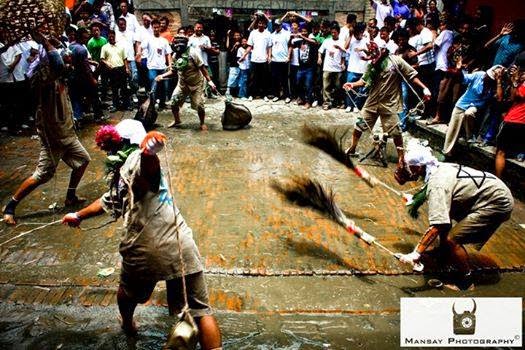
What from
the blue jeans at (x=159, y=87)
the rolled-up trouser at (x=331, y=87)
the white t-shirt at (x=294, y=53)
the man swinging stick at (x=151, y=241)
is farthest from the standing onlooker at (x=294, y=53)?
the man swinging stick at (x=151, y=241)

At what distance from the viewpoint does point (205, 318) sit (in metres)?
3.18

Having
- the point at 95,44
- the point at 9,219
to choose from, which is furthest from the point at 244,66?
the point at 9,219

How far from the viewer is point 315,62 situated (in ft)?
38.1

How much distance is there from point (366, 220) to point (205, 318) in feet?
10.5

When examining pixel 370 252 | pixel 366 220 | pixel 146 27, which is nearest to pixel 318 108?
pixel 146 27

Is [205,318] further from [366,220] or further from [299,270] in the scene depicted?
[366,220]

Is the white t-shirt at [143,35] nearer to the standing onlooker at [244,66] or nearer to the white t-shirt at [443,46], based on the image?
the standing onlooker at [244,66]

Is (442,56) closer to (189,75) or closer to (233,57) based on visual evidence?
(189,75)

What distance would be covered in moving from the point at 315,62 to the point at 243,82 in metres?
2.33

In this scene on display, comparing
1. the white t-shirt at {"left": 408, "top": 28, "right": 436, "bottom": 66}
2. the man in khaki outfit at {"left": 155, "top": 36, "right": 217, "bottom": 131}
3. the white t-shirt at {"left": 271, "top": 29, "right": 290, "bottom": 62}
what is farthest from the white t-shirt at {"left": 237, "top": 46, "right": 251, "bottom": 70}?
the white t-shirt at {"left": 408, "top": 28, "right": 436, "bottom": 66}

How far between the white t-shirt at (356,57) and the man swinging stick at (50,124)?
24.3ft

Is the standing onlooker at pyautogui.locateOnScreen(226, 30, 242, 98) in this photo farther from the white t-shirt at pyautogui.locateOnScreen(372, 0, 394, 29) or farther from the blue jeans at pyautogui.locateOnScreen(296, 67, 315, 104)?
the white t-shirt at pyautogui.locateOnScreen(372, 0, 394, 29)

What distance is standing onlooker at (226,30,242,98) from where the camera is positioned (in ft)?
40.5

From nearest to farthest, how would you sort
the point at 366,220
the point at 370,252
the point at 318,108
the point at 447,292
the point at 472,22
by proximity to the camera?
the point at 447,292
the point at 370,252
the point at 366,220
the point at 472,22
the point at 318,108
